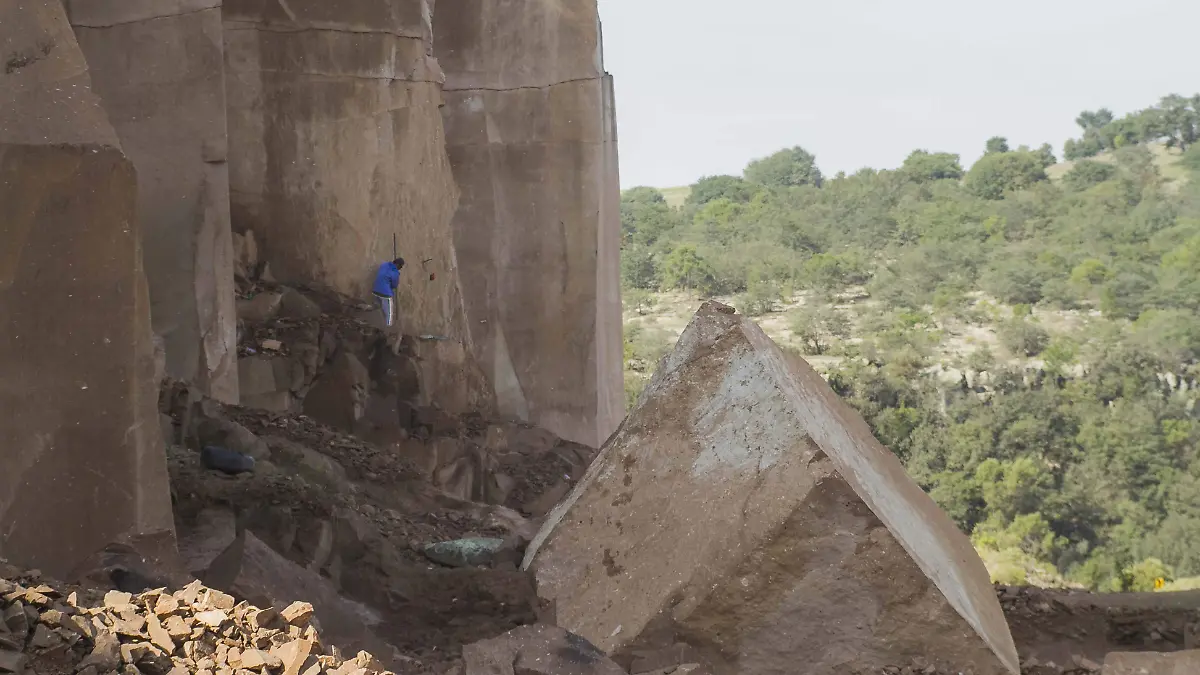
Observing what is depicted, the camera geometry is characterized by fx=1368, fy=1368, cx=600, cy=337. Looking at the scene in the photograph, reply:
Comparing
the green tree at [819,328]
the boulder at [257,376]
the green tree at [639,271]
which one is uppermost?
the boulder at [257,376]

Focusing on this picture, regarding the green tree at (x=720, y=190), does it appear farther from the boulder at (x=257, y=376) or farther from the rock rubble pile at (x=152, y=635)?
the rock rubble pile at (x=152, y=635)

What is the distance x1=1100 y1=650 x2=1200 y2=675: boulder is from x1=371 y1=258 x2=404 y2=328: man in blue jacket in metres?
6.67

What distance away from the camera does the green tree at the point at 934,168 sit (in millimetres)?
59281

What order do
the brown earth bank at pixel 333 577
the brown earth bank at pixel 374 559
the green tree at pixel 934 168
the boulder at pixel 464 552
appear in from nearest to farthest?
the brown earth bank at pixel 333 577 → the brown earth bank at pixel 374 559 → the boulder at pixel 464 552 → the green tree at pixel 934 168

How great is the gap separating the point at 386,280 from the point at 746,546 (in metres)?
6.17

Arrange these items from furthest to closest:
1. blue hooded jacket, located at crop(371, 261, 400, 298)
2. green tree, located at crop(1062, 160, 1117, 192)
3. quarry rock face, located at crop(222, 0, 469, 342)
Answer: green tree, located at crop(1062, 160, 1117, 192) < blue hooded jacket, located at crop(371, 261, 400, 298) < quarry rock face, located at crop(222, 0, 469, 342)

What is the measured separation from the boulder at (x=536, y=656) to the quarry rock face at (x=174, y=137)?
385 cm

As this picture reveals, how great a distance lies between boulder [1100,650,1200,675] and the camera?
470cm

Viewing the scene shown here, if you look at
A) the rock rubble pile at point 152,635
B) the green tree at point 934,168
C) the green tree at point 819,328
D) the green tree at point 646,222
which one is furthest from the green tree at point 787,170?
the rock rubble pile at point 152,635

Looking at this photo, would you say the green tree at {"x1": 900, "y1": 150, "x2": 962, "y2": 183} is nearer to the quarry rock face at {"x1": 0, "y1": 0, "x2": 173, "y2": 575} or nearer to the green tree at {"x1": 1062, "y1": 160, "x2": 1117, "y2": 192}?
the green tree at {"x1": 1062, "y1": 160, "x2": 1117, "y2": 192}

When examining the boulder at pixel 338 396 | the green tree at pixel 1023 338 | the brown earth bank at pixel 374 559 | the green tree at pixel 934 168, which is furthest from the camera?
the green tree at pixel 934 168

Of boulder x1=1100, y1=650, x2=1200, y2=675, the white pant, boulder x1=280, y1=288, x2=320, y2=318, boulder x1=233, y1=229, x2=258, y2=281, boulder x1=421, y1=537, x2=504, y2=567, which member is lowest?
boulder x1=1100, y1=650, x2=1200, y2=675

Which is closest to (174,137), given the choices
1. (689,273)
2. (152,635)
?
(152,635)

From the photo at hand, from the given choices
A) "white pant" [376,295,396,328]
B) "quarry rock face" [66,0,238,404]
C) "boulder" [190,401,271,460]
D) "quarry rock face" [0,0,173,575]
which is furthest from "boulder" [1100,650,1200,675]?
"white pant" [376,295,396,328]
